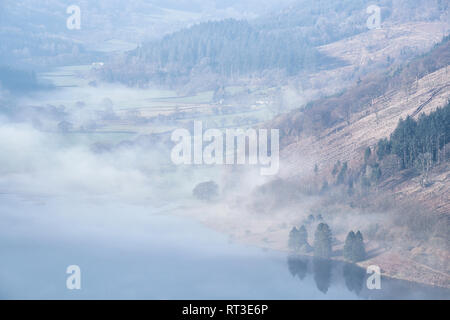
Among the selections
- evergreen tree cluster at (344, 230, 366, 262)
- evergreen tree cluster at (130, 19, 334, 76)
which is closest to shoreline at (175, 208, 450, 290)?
evergreen tree cluster at (344, 230, 366, 262)

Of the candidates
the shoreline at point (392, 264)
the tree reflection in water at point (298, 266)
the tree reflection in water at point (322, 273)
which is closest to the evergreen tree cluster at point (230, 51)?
the shoreline at point (392, 264)

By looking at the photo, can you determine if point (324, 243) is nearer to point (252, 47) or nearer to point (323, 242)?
point (323, 242)

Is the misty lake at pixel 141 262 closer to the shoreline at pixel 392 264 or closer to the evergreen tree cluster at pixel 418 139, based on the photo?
the shoreline at pixel 392 264

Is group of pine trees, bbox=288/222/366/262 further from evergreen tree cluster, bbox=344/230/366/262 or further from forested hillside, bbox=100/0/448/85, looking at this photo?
forested hillside, bbox=100/0/448/85

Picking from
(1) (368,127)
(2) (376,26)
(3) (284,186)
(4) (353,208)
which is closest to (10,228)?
(3) (284,186)

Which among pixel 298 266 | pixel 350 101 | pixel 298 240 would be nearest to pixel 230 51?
pixel 350 101

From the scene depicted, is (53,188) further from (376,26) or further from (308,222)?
(376,26)
